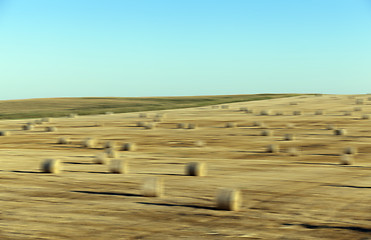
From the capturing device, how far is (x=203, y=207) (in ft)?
49.7

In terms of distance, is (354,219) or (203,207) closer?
(354,219)

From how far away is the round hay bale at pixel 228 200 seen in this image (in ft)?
47.3

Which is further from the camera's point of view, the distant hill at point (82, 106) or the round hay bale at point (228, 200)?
the distant hill at point (82, 106)

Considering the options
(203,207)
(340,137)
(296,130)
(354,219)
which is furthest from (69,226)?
(296,130)

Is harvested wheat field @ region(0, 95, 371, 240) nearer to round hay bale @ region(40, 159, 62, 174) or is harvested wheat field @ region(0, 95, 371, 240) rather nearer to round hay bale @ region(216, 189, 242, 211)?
round hay bale @ region(216, 189, 242, 211)

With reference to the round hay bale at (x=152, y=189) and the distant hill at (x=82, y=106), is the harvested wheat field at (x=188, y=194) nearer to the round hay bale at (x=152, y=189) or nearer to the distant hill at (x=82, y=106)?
the round hay bale at (x=152, y=189)

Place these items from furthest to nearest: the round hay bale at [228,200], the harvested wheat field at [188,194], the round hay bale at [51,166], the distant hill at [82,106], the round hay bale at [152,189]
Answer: the distant hill at [82,106] → the round hay bale at [51,166] → the round hay bale at [152,189] → the round hay bale at [228,200] → the harvested wheat field at [188,194]

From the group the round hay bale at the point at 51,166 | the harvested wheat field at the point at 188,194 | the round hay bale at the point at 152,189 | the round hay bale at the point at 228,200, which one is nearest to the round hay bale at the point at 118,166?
the harvested wheat field at the point at 188,194

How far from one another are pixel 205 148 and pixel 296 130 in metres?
15.4

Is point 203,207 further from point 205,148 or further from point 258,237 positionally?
point 205,148

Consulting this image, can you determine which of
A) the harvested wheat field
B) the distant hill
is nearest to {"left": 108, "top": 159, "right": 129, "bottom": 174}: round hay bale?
the harvested wheat field

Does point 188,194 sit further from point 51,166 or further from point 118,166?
point 51,166

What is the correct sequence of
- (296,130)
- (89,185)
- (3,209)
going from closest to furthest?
(3,209), (89,185), (296,130)

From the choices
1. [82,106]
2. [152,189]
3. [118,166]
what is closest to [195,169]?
[118,166]
